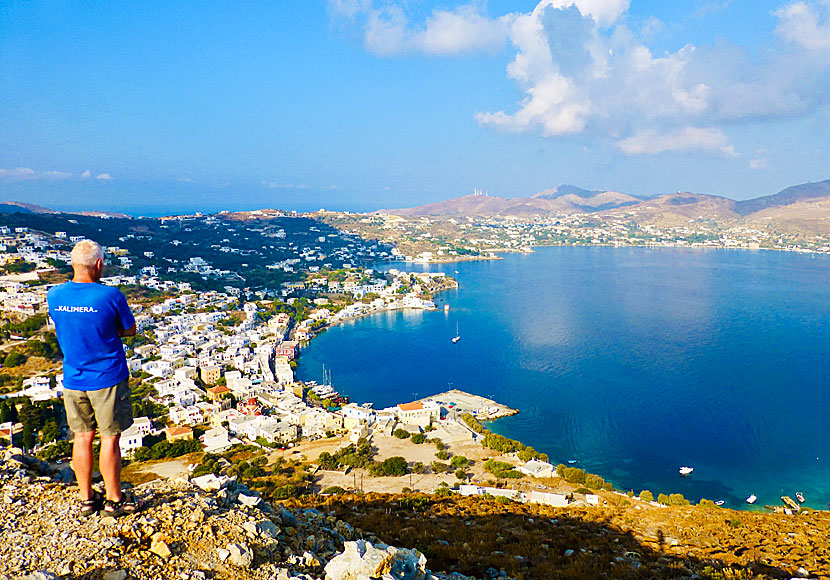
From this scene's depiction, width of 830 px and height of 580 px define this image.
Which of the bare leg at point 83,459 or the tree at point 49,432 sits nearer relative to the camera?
the bare leg at point 83,459

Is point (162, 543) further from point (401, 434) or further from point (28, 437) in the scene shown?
point (28, 437)

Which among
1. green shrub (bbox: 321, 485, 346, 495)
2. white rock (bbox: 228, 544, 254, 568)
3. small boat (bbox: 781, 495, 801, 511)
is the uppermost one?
white rock (bbox: 228, 544, 254, 568)

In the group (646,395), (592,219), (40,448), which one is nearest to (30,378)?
(40,448)

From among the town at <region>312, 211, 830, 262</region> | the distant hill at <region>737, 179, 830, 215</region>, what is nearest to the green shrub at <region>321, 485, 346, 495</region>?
the town at <region>312, 211, 830, 262</region>

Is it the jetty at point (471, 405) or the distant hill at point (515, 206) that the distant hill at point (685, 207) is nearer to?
the distant hill at point (515, 206)

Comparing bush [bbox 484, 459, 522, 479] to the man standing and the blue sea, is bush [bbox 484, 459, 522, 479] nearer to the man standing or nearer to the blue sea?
the blue sea

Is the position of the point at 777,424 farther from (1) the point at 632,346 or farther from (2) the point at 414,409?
(2) the point at 414,409

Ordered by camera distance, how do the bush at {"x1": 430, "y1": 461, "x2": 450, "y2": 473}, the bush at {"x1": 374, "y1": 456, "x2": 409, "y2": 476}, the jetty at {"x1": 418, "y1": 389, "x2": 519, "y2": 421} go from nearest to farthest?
the bush at {"x1": 374, "y1": 456, "x2": 409, "y2": 476}, the bush at {"x1": 430, "y1": 461, "x2": 450, "y2": 473}, the jetty at {"x1": 418, "y1": 389, "x2": 519, "y2": 421}

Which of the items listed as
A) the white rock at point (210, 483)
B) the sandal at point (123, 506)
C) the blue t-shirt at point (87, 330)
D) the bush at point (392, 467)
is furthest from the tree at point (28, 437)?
the blue t-shirt at point (87, 330)
